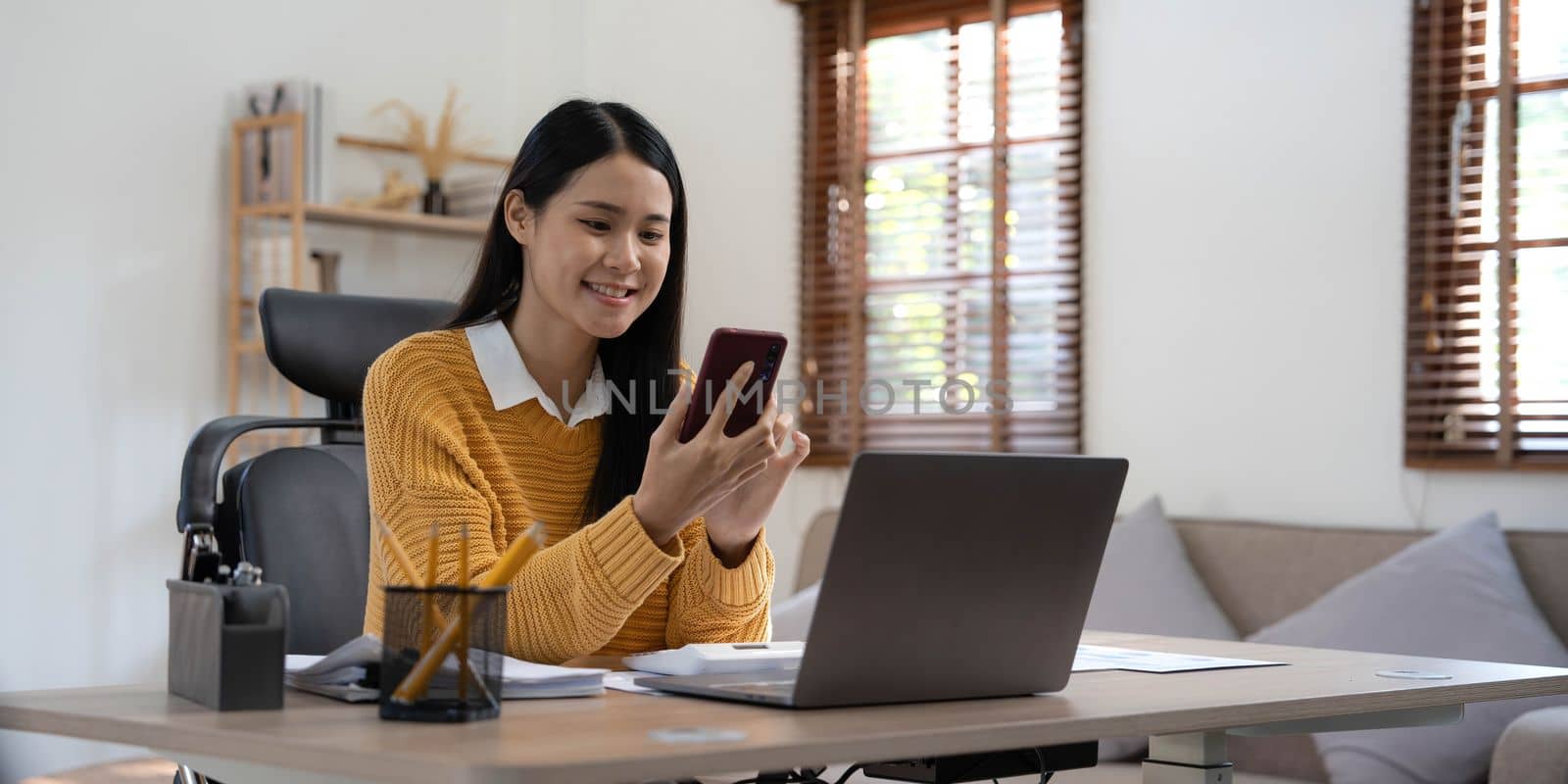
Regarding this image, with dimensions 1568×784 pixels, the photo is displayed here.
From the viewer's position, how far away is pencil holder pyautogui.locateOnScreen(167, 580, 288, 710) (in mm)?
1145

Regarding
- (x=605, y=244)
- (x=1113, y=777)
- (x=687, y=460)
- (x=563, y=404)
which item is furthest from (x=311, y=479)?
(x=1113, y=777)

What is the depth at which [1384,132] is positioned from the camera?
3559 mm

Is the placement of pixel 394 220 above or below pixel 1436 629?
above

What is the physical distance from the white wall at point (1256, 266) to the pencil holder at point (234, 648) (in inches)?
112

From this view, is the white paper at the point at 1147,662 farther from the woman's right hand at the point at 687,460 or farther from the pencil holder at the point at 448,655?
the pencil holder at the point at 448,655

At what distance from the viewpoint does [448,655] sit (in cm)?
111

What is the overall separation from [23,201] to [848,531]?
3.12 m

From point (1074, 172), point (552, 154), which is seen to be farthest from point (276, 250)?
A: point (552, 154)

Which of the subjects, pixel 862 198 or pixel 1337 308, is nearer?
pixel 1337 308

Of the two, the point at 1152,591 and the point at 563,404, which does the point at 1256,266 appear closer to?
the point at 1152,591

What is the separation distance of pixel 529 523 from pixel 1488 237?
2462mm

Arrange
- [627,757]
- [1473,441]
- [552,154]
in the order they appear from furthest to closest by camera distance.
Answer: [1473,441] < [552,154] < [627,757]

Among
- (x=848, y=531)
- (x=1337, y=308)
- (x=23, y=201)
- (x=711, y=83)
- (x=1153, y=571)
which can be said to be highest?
(x=711, y=83)

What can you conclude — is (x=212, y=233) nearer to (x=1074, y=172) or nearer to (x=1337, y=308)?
(x=1074, y=172)
